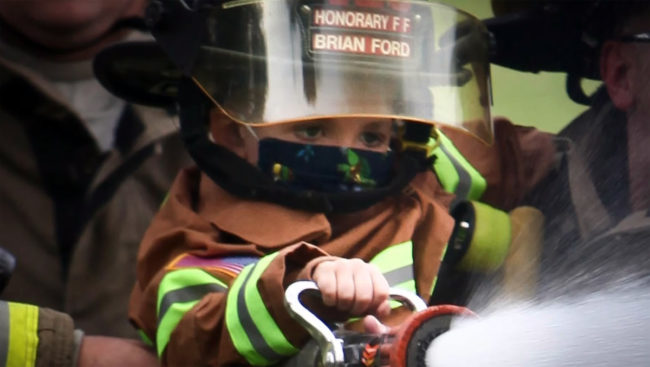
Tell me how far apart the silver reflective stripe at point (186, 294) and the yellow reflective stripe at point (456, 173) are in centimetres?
27

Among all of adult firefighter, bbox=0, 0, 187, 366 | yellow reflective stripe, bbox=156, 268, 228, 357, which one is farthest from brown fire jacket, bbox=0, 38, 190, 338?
yellow reflective stripe, bbox=156, 268, 228, 357

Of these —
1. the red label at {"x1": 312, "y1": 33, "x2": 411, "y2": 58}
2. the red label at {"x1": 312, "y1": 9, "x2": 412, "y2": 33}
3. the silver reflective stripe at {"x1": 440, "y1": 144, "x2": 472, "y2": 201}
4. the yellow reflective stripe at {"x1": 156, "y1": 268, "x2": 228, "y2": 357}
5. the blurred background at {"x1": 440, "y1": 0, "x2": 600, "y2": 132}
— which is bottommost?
the yellow reflective stripe at {"x1": 156, "y1": 268, "x2": 228, "y2": 357}

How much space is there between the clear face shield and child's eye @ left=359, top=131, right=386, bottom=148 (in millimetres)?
28

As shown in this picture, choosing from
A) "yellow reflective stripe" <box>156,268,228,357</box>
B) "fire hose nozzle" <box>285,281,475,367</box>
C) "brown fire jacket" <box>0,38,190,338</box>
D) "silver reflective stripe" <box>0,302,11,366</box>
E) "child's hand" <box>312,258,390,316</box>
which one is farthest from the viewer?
"brown fire jacket" <box>0,38,190,338</box>

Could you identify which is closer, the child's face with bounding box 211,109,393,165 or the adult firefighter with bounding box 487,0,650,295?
the adult firefighter with bounding box 487,0,650,295

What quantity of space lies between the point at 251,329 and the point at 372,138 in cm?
27

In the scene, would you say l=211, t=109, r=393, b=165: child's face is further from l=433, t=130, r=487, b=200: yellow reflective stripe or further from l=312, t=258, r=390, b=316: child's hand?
l=312, t=258, r=390, b=316: child's hand

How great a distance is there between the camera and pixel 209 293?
168cm

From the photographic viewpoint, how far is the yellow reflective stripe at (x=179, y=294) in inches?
66.7

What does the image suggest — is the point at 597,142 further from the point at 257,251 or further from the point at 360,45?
the point at 257,251

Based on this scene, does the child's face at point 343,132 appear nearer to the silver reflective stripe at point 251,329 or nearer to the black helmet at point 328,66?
the black helmet at point 328,66

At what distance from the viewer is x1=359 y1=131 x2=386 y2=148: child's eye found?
1.72 metres

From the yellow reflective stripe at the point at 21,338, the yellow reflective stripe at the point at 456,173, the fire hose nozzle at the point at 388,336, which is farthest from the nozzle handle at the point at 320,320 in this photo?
the yellow reflective stripe at the point at 21,338

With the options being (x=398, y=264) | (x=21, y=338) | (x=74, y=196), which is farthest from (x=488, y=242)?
(x=74, y=196)
